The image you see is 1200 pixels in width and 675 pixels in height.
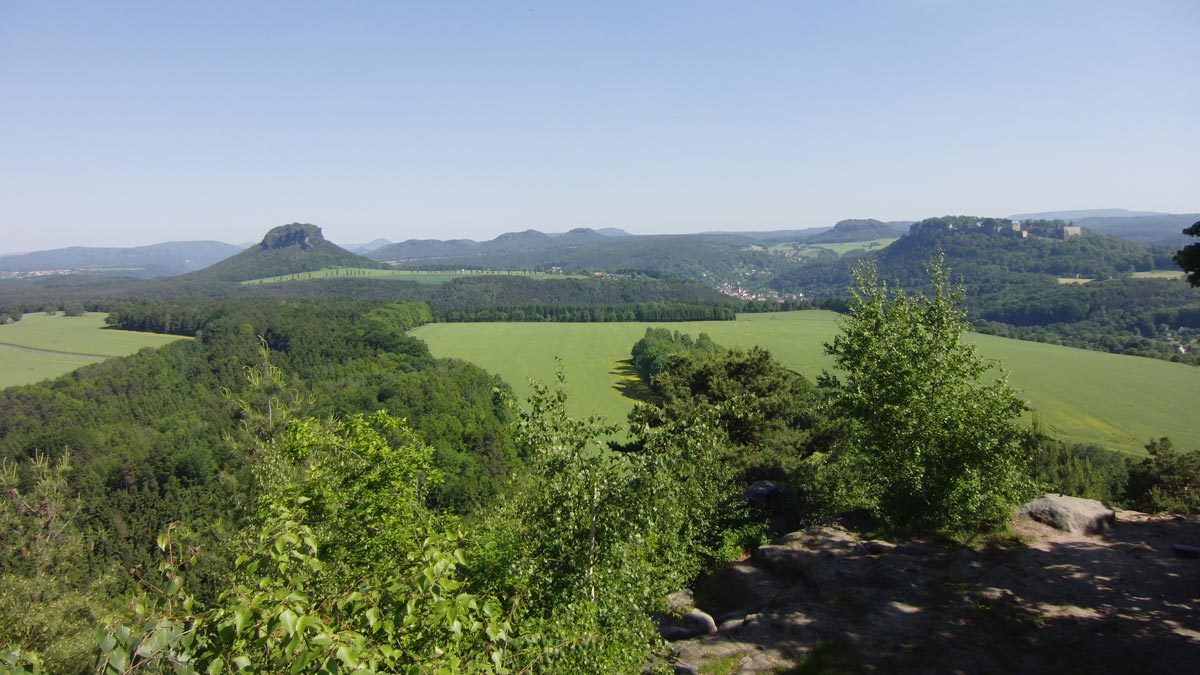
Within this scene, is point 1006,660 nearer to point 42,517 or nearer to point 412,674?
point 412,674

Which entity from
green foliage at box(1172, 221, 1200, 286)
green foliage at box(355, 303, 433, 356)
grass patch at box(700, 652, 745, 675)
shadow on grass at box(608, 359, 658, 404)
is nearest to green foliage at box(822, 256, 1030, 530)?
green foliage at box(1172, 221, 1200, 286)

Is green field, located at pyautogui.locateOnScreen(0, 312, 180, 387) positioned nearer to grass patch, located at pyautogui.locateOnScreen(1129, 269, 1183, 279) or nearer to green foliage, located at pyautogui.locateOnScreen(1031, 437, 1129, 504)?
green foliage, located at pyautogui.locateOnScreen(1031, 437, 1129, 504)

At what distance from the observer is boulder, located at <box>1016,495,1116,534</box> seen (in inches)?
624

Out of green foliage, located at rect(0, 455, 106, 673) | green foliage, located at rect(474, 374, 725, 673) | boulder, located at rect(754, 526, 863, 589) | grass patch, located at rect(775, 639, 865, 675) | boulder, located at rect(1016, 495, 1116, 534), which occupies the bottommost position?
green foliage, located at rect(0, 455, 106, 673)

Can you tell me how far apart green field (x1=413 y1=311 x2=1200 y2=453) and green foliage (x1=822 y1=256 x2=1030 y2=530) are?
18.2 metres

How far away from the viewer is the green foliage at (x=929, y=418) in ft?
48.4

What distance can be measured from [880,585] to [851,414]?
4508 mm

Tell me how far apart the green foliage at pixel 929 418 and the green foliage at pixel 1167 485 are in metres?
8.78

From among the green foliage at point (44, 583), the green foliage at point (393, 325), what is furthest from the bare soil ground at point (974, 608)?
the green foliage at point (393, 325)

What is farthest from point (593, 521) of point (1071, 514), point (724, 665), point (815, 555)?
point (1071, 514)

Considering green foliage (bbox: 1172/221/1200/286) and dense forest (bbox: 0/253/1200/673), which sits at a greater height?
green foliage (bbox: 1172/221/1200/286)

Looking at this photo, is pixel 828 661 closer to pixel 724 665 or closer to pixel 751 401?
pixel 724 665

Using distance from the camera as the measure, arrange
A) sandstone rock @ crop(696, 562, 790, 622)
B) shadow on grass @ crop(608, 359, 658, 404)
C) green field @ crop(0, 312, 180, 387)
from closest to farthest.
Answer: sandstone rock @ crop(696, 562, 790, 622) → shadow on grass @ crop(608, 359, 658, 404) → green field @ crop(0, 312, 180, 387)

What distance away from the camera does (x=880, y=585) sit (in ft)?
45.4
